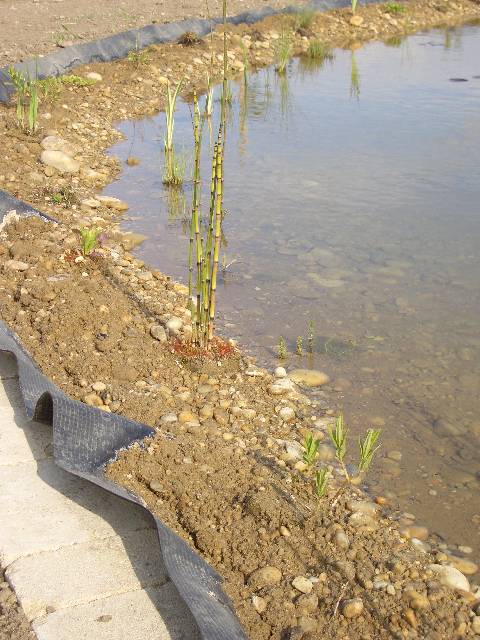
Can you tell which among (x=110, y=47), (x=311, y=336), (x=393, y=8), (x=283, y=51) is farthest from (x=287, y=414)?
(x=393, y=8)

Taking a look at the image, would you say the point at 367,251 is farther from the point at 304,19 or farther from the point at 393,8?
the point at 393,8

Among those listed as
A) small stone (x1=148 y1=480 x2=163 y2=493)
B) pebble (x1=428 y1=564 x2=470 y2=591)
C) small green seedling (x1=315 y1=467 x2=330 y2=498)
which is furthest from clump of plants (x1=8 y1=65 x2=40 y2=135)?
pebble (x1=428 y1=564 x2=470 y2=591)

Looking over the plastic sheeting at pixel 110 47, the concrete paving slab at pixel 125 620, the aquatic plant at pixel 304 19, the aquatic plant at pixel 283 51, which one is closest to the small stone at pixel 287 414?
the concrete paving slab at pixel 125 620

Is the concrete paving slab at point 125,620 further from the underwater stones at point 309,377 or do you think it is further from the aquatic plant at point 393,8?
the aquatic plant at point 393,8

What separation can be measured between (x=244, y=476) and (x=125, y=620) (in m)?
0.69

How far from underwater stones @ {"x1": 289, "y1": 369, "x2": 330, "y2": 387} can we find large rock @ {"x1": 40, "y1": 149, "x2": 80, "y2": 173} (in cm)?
301

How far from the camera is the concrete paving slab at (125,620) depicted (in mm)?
1980

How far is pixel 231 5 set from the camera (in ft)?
39.7

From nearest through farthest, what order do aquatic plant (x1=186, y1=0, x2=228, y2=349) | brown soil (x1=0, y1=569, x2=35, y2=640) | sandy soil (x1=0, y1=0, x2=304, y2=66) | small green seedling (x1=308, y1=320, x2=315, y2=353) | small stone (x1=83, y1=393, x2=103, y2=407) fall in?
brown soil (x1=0, y1=569, x2=35, y2=640)
small stone (x1=83, y1=393, x2=103, y2=407)
aquatic plant (x1=186, y1=0, x2=228, y2=349)
small green seedling (x1=308, y1=320, x2=315, y2=353)
sandy soil (x1=0, y1=0, x2=304, y2=66)

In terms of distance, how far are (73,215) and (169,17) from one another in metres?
6.75

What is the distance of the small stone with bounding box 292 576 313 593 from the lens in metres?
2.15

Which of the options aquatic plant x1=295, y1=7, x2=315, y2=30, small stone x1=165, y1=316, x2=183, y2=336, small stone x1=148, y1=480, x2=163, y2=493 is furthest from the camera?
aquatic plant x1=295, y1=7, x2=315, y2=30

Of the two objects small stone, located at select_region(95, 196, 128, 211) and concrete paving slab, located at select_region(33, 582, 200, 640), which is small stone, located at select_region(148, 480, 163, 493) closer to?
concrete paving slab, located at select_region(33, 582, 200, 640)

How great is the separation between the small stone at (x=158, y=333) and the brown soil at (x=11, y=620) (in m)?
1.56
